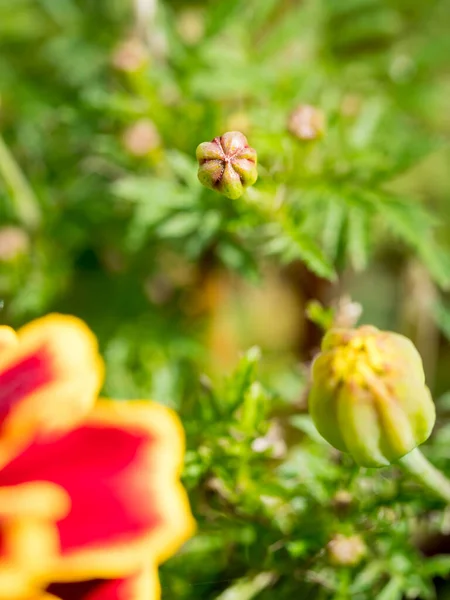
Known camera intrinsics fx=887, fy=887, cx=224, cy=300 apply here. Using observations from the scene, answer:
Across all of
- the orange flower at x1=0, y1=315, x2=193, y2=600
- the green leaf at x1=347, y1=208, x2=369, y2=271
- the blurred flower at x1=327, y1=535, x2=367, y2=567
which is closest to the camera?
the orange flower at x1=0, y1=315, x2=193, y2=600

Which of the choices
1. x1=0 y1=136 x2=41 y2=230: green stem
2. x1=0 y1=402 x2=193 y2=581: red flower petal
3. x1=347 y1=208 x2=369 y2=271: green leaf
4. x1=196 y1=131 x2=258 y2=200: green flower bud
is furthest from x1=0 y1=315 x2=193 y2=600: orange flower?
x1=0 y1=136 x2=41 y2=230: green stem

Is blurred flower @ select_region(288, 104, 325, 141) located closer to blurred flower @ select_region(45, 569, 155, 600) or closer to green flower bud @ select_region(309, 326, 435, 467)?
green flower bud @ select_region(309, 326, 435, 467)

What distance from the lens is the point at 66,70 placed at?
94cm

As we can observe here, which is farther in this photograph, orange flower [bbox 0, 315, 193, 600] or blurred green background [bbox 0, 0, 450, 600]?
blurred green background [bbox 0, 0, 450, 600]

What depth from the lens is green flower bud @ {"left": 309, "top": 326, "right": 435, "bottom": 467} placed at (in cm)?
42

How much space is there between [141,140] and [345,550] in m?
0.39

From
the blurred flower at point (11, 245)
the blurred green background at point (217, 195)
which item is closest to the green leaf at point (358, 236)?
the blurred green background at point (217, 195)

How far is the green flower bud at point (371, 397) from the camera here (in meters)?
0.42

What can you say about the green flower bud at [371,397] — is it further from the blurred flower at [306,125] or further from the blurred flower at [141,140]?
the blurred flower at [141,140]

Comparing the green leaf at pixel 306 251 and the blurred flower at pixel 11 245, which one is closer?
the green leaf at pixel 306 251

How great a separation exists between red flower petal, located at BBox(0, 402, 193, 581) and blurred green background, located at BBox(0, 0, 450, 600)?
0.43ft

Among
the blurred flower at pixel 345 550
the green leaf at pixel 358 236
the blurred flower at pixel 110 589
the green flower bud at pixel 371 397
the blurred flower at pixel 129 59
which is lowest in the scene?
the blurred flower at pixel 345 550

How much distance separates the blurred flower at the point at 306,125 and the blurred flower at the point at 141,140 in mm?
172

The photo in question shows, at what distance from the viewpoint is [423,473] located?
49 centimetres
